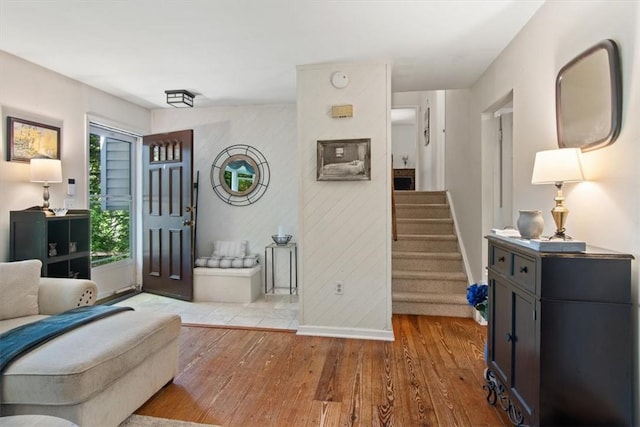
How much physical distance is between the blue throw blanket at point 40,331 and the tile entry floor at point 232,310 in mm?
1380

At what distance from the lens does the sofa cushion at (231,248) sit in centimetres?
457

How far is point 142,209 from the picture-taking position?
463 cm

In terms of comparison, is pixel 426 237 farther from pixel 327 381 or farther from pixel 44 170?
pixel 44 170

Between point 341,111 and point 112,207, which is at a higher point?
point 341,111

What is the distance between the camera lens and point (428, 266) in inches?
161

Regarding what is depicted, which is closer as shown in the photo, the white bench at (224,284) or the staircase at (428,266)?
the staircase at (428,266)

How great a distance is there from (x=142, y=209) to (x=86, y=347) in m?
3.25

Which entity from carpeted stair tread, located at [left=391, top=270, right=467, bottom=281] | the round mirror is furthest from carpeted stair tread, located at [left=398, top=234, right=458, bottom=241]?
the round mirror

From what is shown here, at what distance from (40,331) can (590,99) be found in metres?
3.07

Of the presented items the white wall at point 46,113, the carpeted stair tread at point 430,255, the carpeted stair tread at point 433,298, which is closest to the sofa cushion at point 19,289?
the white wall at point 46,113

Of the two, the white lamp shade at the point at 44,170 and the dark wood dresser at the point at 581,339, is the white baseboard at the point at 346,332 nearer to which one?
the dark wood dresser at the point at 581,339

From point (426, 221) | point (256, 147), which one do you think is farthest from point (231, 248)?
point (426, 221)

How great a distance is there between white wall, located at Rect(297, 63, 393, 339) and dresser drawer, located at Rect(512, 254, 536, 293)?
1412mm

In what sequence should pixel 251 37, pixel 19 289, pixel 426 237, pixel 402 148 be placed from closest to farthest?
pixel 19 289, pixel 251 37, pixel 426 237, pixel 402 148
